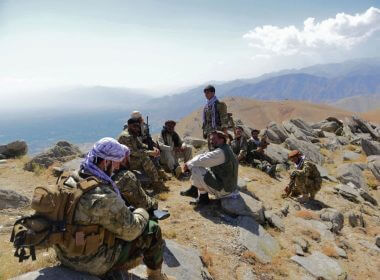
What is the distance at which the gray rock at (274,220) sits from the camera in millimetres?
14055

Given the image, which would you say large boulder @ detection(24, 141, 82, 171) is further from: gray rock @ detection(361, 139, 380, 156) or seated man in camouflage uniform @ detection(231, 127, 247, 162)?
gray rock @ detection(361, 139, 380, 156)

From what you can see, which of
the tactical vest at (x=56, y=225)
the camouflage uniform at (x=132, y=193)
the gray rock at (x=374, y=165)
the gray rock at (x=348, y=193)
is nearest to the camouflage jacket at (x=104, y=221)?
the tactical vest at (x=56, y=225)

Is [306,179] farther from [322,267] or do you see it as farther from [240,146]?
[322,267]

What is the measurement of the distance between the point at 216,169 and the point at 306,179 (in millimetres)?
6557

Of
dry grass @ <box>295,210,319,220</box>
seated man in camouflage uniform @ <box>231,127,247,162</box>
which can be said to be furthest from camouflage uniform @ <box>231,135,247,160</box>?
dry grass @ <box>295,210,319,220</box>

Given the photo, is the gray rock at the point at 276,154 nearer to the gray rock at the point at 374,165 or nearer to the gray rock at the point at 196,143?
the gray rock at the point at 196,143

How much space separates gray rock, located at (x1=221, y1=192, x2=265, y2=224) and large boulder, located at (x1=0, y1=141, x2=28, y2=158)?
1593 centimetres

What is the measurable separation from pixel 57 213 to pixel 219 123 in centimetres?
1167

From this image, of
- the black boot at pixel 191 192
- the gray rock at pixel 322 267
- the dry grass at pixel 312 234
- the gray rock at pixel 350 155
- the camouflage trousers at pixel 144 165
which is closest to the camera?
the gray rock at pixel 322 267

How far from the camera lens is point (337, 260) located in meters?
13.1

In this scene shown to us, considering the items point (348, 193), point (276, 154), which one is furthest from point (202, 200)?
point (276, 154)

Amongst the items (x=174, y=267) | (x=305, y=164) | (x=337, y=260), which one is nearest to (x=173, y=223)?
(x=174, y=267)

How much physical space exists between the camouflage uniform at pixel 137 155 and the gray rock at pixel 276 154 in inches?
451

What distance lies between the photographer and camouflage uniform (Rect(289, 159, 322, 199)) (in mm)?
17508
